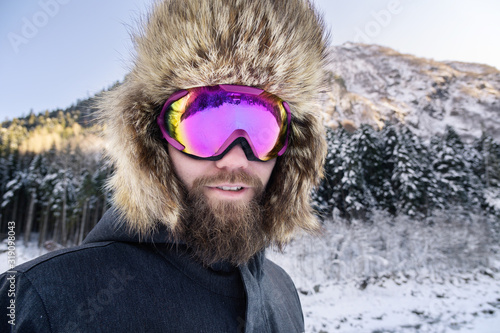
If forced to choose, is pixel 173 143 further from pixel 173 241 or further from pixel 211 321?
pixel 211 321

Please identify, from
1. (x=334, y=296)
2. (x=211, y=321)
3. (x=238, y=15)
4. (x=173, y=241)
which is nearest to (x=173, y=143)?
(x=173, y=241)

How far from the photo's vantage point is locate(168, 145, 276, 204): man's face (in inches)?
56.1

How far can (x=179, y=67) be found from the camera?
1.46m

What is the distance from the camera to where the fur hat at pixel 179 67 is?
4.56 feet

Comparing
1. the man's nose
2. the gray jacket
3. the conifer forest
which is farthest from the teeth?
the conifer forest

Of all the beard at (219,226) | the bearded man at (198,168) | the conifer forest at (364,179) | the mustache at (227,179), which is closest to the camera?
the bearded man at (198,168)

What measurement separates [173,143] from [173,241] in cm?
58

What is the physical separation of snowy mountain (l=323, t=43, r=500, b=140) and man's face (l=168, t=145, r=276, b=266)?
6596 cm

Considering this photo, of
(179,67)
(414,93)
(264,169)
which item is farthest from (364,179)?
(414,93)

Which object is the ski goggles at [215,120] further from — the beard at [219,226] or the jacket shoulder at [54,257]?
the jacket shoulder at [54,257]

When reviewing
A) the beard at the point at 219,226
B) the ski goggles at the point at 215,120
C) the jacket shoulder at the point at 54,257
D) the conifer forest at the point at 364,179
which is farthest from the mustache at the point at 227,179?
the conifer forest at the point at 364,179

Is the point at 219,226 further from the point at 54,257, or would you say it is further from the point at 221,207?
the point at 54,257

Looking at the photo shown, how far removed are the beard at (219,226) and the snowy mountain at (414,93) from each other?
66048 mm

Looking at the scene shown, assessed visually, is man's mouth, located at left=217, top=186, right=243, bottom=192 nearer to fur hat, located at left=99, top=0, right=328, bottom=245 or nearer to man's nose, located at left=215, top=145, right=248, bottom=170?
man's nose, located at left=215, top=145, right=248, bottom=170
